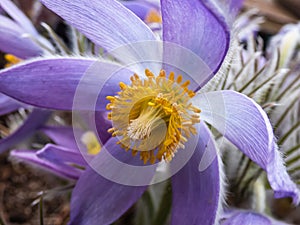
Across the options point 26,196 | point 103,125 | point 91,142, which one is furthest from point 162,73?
point 26,196

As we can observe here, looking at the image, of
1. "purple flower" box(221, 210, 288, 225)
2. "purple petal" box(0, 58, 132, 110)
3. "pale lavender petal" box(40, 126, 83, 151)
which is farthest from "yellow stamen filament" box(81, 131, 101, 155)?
"purple flower" box(221, 210, 288, 225)

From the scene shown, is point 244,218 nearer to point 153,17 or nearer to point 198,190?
point 198,190

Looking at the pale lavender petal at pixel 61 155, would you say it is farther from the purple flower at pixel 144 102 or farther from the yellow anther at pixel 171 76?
the yellow anther at pixel 171 76

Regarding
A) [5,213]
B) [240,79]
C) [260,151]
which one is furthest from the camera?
[5,213]

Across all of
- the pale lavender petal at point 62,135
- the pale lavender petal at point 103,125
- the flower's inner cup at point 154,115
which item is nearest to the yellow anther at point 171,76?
the flower's inner cup at point 154,115

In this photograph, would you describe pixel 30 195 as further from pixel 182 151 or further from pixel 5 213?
pixel 182 151

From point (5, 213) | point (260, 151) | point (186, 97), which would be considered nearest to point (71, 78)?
point (186, 97)

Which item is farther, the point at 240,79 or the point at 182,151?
the point at 240,79
